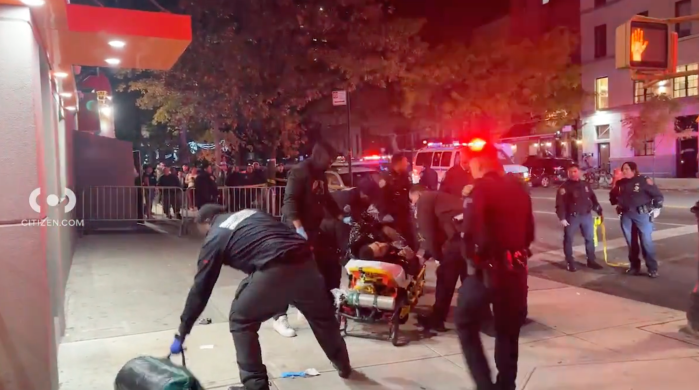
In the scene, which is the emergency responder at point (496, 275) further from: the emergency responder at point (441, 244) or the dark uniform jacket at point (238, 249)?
the emergency responder at point (441, 244)

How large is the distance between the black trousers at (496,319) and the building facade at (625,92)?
2964 cm

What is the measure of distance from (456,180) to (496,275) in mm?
3597

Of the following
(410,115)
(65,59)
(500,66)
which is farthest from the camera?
(500,66)

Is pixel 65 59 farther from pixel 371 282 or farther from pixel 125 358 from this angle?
pixel 371 282

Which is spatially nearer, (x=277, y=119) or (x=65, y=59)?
(x=65, y=59)

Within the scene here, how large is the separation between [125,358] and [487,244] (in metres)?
3.58

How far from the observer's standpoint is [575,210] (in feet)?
33.0

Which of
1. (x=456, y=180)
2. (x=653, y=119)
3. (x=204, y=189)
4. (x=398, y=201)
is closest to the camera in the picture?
(x=398, y=201)

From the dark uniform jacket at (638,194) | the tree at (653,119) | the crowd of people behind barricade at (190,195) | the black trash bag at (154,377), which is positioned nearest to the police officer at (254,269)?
the black trash bag at (154,377)

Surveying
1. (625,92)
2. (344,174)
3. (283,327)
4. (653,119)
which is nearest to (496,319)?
(283,327)

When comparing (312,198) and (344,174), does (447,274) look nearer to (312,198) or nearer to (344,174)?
(312,198)

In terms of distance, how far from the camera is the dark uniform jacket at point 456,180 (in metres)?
7.79

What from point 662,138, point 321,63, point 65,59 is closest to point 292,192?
point 65,59

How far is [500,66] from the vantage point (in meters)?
23.6
